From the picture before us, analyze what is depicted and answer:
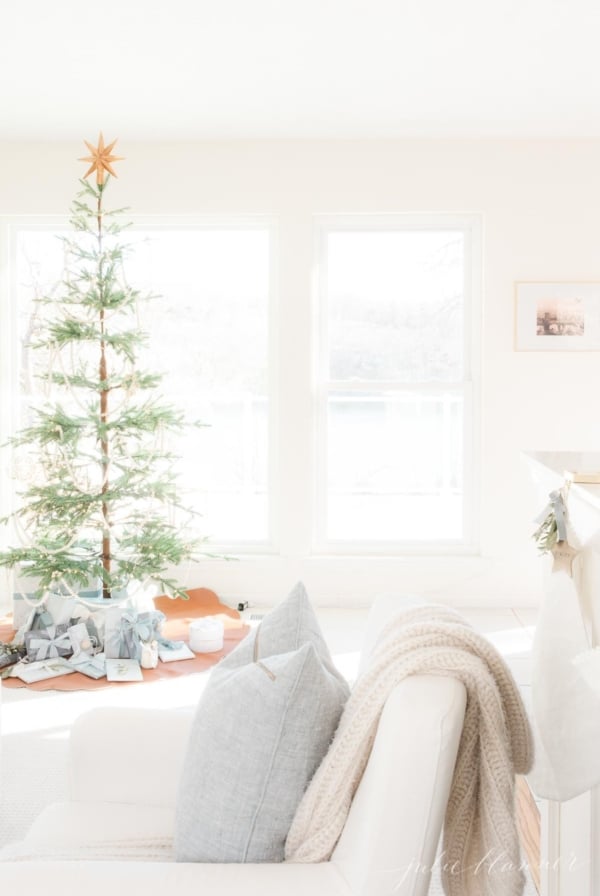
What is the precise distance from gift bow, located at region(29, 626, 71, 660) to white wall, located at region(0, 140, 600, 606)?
121 centimetres

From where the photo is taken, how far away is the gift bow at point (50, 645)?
3.86 m

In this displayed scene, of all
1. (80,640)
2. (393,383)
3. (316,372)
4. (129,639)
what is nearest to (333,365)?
(316,372)

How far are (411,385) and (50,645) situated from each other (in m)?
2.41

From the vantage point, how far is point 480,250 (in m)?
4.80

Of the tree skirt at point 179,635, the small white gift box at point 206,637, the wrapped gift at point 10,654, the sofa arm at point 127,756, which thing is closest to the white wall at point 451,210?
the tree skirt at point 179,635

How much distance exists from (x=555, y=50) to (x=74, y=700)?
3.30m

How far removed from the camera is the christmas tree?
3.85m

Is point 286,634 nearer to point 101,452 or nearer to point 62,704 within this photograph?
point 62,704

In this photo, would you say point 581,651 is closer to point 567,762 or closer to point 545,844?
point 567,762

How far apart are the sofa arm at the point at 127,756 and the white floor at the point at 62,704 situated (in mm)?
37

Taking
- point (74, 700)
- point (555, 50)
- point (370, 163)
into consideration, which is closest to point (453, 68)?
point (555, 50)

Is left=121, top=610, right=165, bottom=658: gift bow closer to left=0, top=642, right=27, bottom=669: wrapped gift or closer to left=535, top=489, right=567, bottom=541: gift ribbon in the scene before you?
left=0, top=642, right=27, bottom=669: wrapped gift

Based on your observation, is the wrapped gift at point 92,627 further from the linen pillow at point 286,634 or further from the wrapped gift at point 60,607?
the linen pillow at point 286,634

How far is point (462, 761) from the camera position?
1.22 metres
